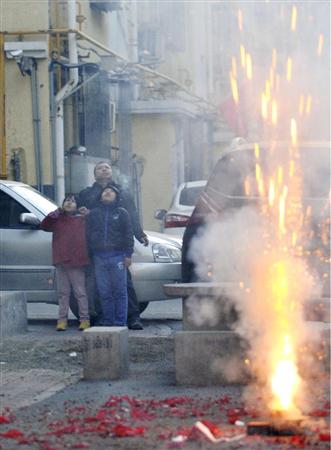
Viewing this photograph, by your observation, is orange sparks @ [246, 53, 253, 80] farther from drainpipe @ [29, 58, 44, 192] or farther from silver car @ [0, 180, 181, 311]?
drainpipe @ [29, 58, 44, 192]

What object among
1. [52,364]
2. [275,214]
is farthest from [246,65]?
[52,364]

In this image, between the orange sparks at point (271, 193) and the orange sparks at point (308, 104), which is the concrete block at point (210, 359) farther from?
the orange sparks at point (308, 104)

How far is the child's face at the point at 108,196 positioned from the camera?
40.2 feet

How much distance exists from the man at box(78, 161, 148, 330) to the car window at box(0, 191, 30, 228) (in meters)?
1.12

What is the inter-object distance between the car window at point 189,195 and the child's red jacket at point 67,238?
7.56m

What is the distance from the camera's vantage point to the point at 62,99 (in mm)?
20969

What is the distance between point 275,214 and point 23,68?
10770 millimetres

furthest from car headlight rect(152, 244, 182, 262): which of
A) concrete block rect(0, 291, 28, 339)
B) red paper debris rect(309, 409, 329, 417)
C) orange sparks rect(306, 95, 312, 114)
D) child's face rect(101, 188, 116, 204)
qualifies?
red paper debris rect(309, 409, 329, 417)

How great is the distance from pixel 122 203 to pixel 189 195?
796 centimetres

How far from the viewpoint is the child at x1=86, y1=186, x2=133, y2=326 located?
12.1 meters

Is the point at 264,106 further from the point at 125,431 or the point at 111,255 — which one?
the point at 125,431

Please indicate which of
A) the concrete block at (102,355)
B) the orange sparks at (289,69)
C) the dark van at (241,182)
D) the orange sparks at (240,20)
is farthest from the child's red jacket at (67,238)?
the concrete block at (102,355)

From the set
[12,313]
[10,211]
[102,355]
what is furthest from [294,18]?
[102,355]

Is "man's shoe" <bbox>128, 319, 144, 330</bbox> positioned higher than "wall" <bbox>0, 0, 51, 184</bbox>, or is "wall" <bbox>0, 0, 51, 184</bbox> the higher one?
"wall" <bbox>0, 0, 51, 184</bbox>
